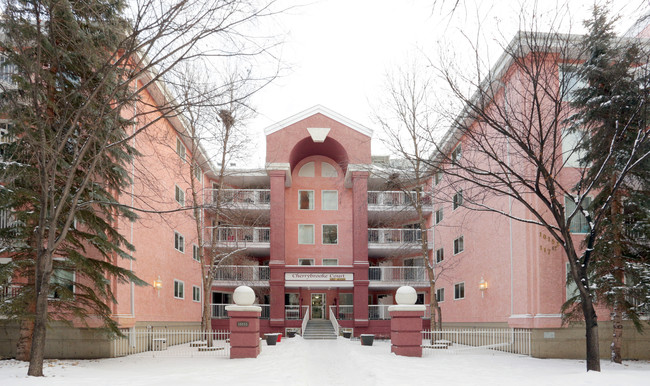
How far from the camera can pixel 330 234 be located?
108ft

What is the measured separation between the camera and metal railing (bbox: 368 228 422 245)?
31.5 m

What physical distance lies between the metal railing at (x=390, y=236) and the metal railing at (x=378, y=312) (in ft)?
12.1

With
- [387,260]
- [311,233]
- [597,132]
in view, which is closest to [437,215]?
[387,260]

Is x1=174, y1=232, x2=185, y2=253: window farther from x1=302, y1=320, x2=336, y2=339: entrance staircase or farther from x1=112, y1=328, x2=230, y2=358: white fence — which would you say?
x1=302, y1=320, x2=336, y2=339: entrance staircase

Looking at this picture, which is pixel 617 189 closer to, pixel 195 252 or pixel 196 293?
pixel 195 252

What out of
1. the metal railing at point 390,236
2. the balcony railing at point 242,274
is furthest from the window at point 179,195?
the metal railing at point 390,236

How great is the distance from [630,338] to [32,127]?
18070 mm

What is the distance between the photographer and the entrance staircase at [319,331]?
1058 inches

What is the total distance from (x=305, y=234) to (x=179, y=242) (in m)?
9.29

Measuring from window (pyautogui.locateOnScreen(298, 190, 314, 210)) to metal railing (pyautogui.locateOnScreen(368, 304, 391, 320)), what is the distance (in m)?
7.20

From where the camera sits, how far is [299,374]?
11453mm

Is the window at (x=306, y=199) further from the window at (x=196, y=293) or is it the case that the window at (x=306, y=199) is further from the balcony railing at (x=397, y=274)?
the window at (x=196, y=293)

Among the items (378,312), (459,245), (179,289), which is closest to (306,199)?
(378,312)

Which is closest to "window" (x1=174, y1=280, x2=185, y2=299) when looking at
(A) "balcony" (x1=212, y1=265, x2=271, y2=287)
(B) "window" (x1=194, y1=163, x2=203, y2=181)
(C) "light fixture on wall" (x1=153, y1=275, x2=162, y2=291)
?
(C) "light fixture on wall" (x1=153, y1=275, x2=162, y2=291)
